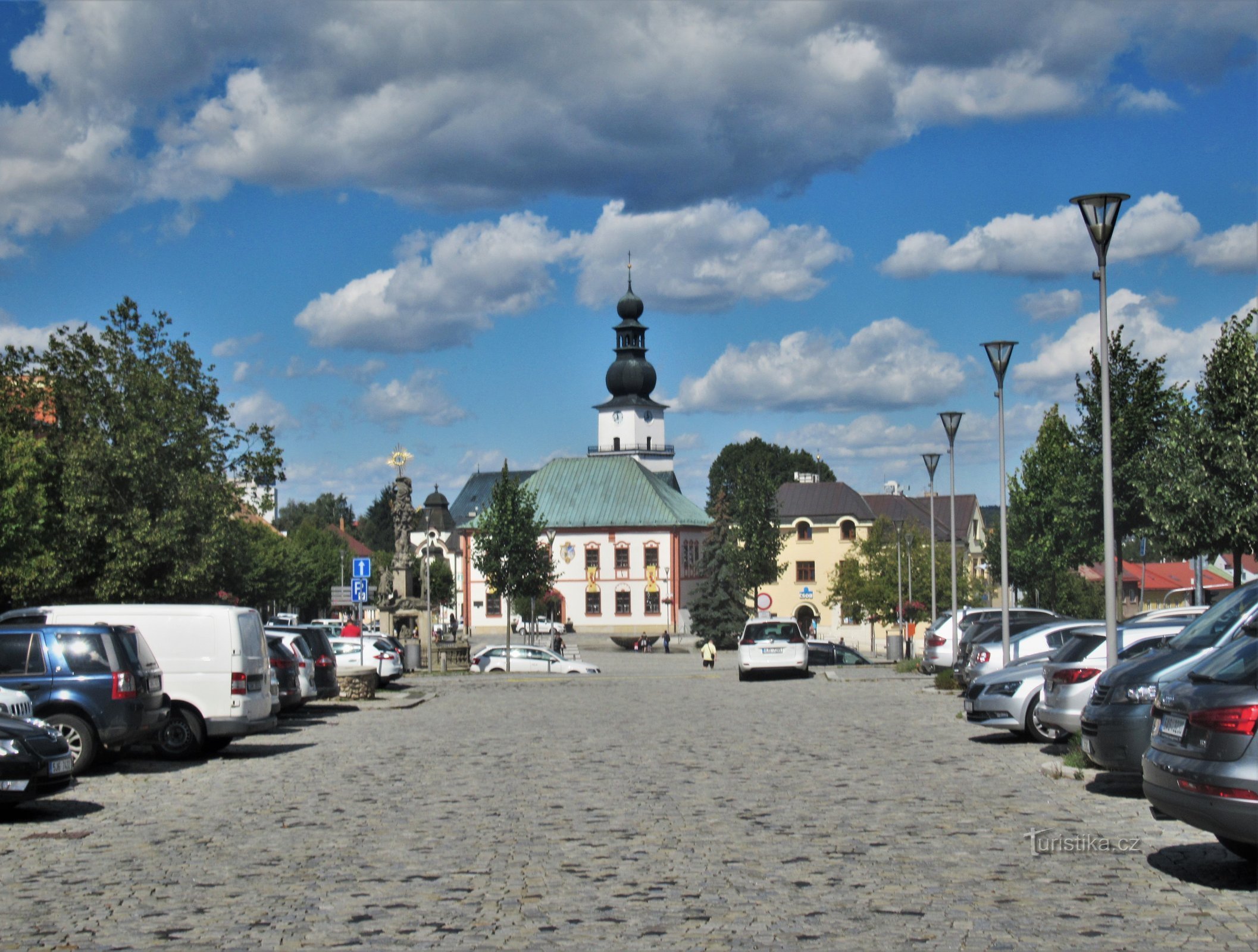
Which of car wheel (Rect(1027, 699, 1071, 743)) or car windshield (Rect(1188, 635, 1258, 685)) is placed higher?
car windshield (Rect(1188, 635, 1258, 685))

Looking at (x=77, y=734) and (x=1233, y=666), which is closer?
(x=1233, y=666)

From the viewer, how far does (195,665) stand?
703 inches

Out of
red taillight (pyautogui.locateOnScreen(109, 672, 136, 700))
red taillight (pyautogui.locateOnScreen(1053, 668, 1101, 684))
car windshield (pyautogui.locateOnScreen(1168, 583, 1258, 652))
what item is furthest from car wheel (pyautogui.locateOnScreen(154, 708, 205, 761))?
car windshield (pyautogui.locateOnScreen(1168, 583, 1258, 652))

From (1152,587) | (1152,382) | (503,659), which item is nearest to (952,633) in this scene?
(1152,382)

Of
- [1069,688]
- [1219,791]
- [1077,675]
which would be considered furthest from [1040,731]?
[1219,791]

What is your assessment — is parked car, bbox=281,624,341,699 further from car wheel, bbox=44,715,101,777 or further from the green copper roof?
the green copper roof

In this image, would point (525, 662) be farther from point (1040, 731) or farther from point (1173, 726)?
point (1173, 726)

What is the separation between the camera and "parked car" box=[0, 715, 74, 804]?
476 inches

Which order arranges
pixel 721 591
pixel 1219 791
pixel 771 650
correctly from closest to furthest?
pixel 1219 791 < pixel 771 650 < pixel 721 591

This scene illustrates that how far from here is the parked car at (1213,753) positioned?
8.09m

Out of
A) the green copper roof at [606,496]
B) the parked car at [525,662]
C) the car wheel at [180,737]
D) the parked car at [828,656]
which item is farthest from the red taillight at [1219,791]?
the green copper roof at [606,496]

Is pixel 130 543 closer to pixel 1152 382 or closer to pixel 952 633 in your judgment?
pixel 952 633

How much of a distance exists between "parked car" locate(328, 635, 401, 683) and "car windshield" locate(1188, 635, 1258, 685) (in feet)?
91.8

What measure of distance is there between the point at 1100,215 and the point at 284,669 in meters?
14.0
